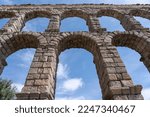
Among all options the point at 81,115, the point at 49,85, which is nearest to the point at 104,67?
the point at 49,85

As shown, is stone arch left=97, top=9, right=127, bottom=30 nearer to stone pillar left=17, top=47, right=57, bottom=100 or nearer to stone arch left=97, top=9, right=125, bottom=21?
stone arch left=97, top=9, right=125, bottom=21

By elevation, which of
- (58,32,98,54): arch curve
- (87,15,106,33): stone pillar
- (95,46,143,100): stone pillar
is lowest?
(95,46,143,100): stone pillar

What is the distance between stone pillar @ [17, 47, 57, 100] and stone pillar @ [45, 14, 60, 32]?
6.93 ft

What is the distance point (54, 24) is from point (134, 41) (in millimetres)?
4868

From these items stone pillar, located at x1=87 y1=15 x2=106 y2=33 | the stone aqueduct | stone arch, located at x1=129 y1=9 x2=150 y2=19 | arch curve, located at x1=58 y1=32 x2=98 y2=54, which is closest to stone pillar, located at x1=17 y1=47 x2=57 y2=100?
the stone aqueduct

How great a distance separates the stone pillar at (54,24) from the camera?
36.0 feet

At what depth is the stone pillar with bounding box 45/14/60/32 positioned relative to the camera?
1098 cm

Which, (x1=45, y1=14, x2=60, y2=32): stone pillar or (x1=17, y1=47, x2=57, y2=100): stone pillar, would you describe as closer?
(x1=17, y1=47, x2=57, y2=100): stone pillar

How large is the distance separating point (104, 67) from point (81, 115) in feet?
10.1

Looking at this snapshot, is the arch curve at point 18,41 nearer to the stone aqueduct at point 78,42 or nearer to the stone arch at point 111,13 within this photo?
the stone aqueduct at point 78,42

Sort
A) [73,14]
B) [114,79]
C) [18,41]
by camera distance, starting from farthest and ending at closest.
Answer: [73,14], [18,41], [114,79]

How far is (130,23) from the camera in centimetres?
1227

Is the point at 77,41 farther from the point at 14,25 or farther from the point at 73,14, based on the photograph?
the point at 73,14

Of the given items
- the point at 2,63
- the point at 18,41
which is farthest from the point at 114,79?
the point at 18,41
